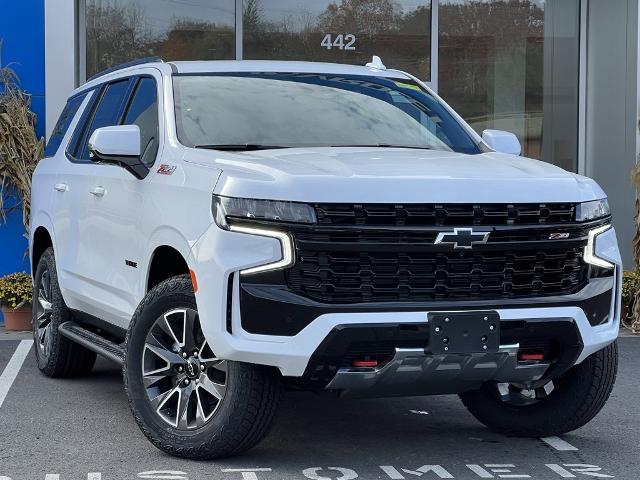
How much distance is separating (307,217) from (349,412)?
222 centimetres

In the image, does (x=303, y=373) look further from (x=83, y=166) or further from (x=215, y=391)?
(x=83, y=166)

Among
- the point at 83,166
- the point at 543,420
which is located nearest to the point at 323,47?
the point at 83,166

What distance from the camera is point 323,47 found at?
13336 millimetres

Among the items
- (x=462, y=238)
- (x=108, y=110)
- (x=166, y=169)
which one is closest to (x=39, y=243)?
(x=108, y=110)

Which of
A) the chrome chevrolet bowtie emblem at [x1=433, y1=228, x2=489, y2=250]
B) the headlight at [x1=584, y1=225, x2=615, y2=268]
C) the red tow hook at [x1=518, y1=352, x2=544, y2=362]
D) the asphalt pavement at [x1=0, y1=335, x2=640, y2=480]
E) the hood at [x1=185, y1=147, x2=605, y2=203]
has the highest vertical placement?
the hood at [x1=185, y1=147, x2=605, y2=203]

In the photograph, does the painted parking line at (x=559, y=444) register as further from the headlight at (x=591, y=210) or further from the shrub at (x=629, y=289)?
the shrub at (x=629, y=289)

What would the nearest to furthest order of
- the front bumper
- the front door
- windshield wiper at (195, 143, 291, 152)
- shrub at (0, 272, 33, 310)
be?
the front bumper → windshield wiper at (195, 143, 291, 152) → the front door → shrub at (0, 272, 33, 310)

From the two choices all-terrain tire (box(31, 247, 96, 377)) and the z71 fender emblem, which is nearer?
the z71 fender emblem

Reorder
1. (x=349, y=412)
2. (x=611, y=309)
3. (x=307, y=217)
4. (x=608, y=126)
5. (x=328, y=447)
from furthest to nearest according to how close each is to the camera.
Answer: (x=608, y=126) → (x=349, y=412) → (x=328, y=447) → (x=611, y=309) → (x=307, y=217)

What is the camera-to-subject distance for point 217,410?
521 centimetres

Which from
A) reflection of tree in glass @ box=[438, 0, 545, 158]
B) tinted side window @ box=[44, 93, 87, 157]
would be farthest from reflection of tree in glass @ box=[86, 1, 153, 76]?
tinted side window @ box=[44, 93, 87, 157]

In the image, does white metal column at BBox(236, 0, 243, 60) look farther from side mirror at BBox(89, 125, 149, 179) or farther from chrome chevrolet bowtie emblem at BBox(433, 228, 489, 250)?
chrome chevrolet bowtie emblem at BBox(433, 228, 489, 250)

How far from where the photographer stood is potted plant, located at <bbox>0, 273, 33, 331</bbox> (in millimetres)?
10562

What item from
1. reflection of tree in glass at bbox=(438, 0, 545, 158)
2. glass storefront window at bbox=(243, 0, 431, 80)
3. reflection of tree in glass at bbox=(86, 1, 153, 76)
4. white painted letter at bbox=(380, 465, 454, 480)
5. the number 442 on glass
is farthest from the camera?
reflection of tree in glass at bbox=(438, 0, 545, 158)
